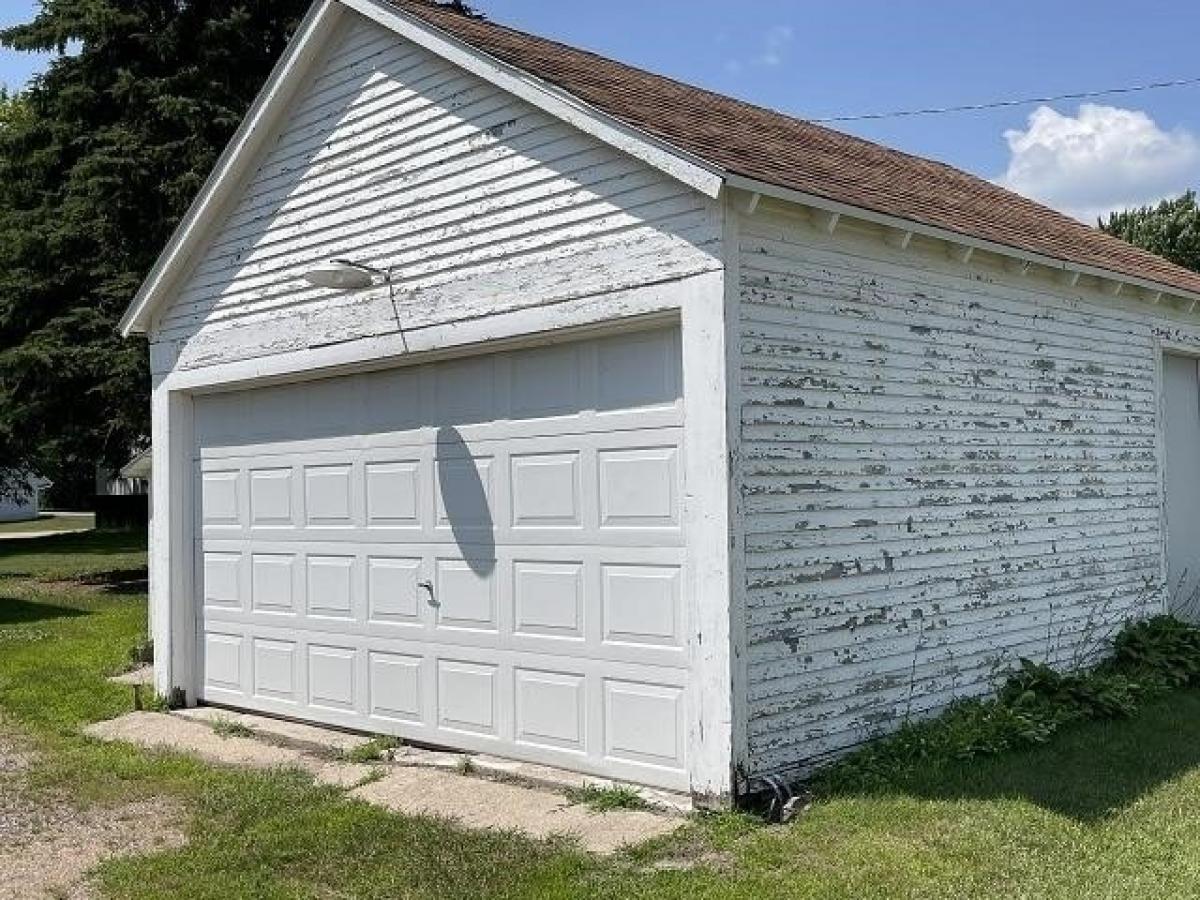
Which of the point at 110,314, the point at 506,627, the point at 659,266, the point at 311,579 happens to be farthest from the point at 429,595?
the point at 110,314

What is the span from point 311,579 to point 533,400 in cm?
270

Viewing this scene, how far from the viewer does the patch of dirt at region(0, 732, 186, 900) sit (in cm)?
563

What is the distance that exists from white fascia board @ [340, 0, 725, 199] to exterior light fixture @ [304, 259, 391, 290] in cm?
149

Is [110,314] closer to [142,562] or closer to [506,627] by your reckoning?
[142,562]

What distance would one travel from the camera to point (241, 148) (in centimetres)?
918

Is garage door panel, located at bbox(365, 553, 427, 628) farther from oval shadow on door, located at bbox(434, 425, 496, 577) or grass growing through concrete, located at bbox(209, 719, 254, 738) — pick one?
grass growing through concrete, located at bbox(209, 719, 254, 738)

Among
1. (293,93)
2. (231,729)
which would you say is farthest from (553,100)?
(231,729)

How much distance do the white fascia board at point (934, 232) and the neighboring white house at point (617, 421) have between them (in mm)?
32

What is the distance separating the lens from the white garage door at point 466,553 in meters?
6.66

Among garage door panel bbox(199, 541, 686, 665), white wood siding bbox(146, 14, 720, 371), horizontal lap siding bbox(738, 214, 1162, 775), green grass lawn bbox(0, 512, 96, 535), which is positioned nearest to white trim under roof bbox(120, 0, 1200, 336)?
white wood siding bbox(146, 14, 720, 371)

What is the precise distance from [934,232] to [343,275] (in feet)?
12.4

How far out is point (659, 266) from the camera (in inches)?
256

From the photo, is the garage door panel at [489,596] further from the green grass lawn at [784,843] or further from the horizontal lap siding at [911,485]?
the green grass lawn at [784,843]

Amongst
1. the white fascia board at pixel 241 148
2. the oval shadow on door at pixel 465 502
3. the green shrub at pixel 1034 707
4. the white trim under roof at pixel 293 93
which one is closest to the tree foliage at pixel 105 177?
the white fascia board at pixel 241 148
